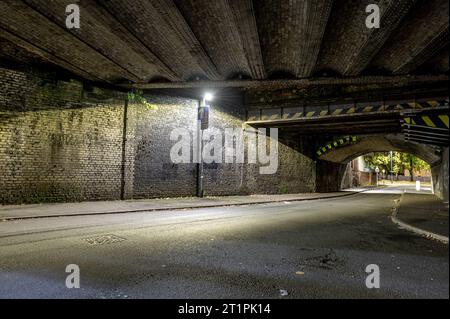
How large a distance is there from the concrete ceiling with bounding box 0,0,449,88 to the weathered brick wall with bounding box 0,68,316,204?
136 cm

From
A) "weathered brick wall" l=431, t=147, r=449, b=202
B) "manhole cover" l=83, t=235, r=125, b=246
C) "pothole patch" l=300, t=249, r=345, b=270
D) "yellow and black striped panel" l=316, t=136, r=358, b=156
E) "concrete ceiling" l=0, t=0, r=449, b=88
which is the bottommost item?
"manhole cover" l=83, t=235, r=125, b=246

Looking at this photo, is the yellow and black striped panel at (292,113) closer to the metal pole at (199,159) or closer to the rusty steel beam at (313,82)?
the rusty steel beam at (313,82)

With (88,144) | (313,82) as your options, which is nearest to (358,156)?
(313,82)

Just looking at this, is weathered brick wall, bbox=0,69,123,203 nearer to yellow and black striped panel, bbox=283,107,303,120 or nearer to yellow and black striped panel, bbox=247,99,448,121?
yellow and black striped panel, bbox=247,99,448,121

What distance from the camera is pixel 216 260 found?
166 inches

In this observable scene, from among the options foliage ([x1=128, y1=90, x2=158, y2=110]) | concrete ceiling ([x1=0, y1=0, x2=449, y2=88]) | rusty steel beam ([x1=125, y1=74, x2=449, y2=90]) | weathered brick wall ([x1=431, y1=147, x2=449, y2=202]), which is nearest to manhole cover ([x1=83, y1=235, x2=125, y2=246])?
weathered brick wall ([x1=431, y1=147, x2=449, y2=202])

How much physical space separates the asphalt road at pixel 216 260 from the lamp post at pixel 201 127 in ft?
26.9

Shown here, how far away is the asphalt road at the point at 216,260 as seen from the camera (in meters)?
3.11

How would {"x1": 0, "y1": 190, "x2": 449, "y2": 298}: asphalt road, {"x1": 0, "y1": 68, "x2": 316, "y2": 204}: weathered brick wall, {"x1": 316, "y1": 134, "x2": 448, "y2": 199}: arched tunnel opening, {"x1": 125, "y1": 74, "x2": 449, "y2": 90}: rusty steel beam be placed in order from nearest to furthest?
1. {"x1": 0, "y1": 190, "x2": 449, "y2": 298}: asphalt road
2. {"x1": 125, "y1": 74, "x2": 449, "y2": 90}: rusty steel beam
3. {"x1": 0, "y1": 68, "x2": 316, "y2": 204}: weathered brick wall
4. {"x1": 316, "y1": 134, "x2": 448, "y2": 199}: arched tunnel opening

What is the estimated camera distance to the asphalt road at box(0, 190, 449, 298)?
3.11 meters

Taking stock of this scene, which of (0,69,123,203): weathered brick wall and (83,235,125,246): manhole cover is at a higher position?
(0,69,123,203): weathered brick wall

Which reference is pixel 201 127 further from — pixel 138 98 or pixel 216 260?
pixel 216 260

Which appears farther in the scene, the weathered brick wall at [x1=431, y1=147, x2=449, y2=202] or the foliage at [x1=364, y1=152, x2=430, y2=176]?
the foliage at [x1=364, y1=152, x2=430, y2=176]

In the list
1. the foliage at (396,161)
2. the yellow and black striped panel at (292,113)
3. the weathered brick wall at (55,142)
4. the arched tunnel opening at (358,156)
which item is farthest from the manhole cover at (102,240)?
the foliage at (396,161)
